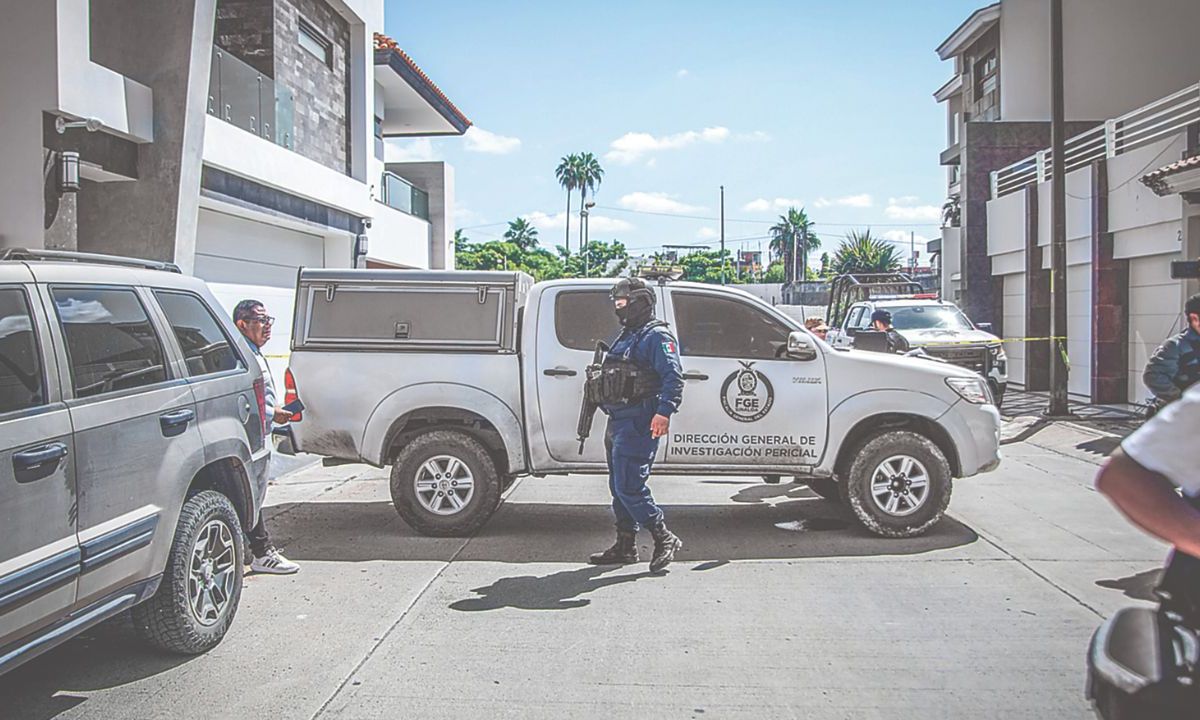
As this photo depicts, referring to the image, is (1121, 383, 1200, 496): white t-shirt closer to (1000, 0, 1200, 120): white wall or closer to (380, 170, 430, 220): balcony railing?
(380, 170, 430, 220): balcony railing

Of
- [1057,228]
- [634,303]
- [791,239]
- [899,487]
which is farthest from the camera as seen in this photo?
[791,239]

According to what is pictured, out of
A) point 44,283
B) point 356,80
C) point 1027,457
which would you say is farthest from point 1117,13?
point 44,283

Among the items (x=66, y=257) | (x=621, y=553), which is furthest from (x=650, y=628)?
(x=66, y=257)

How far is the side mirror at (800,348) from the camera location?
24.8 ft

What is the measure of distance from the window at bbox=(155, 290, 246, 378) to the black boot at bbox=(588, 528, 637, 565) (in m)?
2.68

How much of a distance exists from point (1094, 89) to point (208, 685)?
78.9 ft

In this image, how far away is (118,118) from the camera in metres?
10.5

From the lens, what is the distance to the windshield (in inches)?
650

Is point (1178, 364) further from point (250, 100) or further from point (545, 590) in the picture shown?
point (250, 100)

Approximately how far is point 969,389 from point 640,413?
9.06 feet

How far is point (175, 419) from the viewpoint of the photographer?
4734 mm

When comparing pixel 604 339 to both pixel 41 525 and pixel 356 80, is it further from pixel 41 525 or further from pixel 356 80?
pixel 356 80

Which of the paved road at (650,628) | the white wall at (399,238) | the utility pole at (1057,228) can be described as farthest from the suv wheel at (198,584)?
the white wall at (399,238)

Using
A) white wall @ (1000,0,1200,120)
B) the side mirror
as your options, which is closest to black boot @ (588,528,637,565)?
the side mirror
